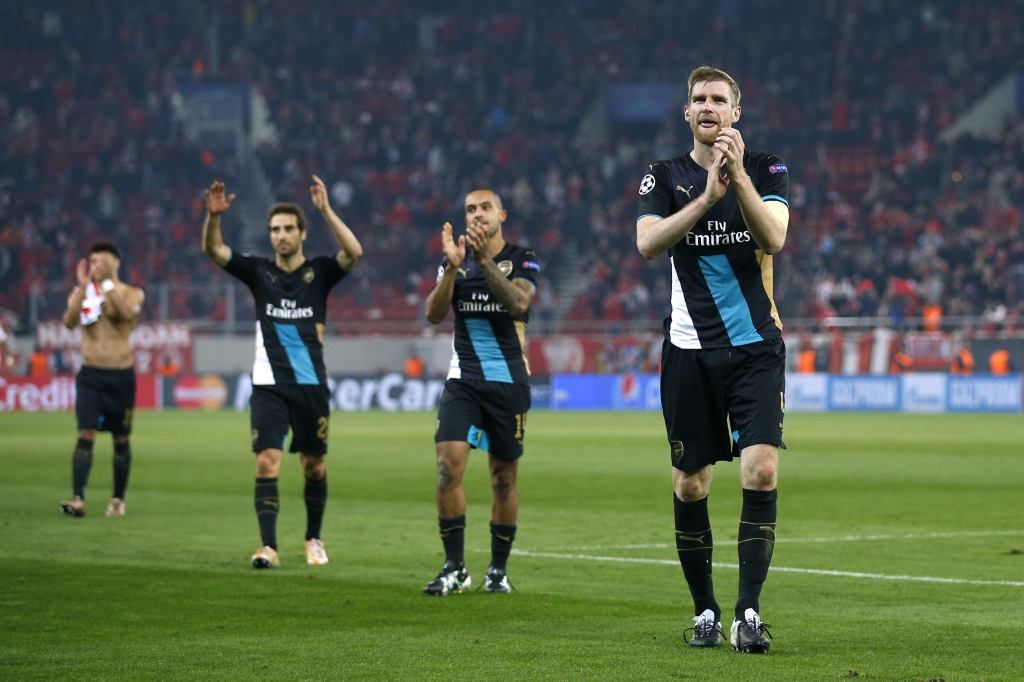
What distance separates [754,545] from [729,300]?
3.17 feet

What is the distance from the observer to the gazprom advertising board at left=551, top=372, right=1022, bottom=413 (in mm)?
33438

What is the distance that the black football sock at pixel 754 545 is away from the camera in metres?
5.58

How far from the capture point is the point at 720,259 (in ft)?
19.1

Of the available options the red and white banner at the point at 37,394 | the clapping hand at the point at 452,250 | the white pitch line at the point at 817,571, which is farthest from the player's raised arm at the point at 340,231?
the red and white banner at the point at 37,394

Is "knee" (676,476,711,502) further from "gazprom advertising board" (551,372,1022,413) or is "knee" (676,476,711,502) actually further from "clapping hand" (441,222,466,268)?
"gazprom advertising board" (551,372,1022,413)

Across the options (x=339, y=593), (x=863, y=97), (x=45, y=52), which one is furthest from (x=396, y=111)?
(x=339, y=593)

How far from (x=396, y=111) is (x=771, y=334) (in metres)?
42.2

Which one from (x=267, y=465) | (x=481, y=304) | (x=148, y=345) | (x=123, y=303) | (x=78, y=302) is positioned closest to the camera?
(x=481, y=304)

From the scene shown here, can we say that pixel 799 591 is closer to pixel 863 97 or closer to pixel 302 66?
pixel 863 97

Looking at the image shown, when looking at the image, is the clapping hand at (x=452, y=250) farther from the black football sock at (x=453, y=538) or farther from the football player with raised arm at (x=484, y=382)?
the black football sock at (x=453, y=538)

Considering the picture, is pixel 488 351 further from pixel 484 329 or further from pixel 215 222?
pixel 215 222

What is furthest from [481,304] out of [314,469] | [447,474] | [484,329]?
[314,469]

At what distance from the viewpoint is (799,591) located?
24.7 feet

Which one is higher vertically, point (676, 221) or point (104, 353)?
point (676, 221)
